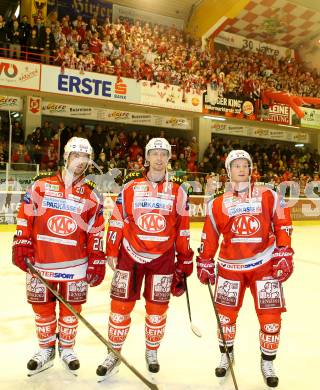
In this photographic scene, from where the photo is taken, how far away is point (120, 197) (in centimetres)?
315

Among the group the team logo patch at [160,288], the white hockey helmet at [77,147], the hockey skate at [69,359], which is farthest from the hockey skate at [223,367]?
the white hockey helmet at [77,147]

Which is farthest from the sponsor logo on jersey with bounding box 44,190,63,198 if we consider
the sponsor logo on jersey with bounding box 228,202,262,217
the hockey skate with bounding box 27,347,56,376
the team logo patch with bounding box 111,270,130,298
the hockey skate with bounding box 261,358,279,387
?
the hockey skate with bounding box 261,358,279,387

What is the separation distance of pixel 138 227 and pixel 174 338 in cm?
130

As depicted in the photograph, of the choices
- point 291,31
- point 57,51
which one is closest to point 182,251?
point 57,51

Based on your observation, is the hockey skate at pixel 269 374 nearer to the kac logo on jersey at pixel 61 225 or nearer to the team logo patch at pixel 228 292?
the team logo patch at pixel 228 292

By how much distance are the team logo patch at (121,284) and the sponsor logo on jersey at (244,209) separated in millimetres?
841

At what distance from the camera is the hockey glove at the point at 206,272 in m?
2.98

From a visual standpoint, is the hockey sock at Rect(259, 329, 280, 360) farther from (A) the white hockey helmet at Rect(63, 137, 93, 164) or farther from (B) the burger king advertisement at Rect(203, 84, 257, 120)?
(B) the burger king advertisement at Rect(203, 84, 257, 120)

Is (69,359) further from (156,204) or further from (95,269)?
(156,204)

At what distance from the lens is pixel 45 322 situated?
118 inches

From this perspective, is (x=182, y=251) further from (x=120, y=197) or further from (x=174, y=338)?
(x=174, y=338)

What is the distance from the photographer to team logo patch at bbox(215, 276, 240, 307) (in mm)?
2928

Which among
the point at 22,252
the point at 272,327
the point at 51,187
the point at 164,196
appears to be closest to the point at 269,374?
the point at 272,327

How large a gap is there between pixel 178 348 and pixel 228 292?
94 cm
